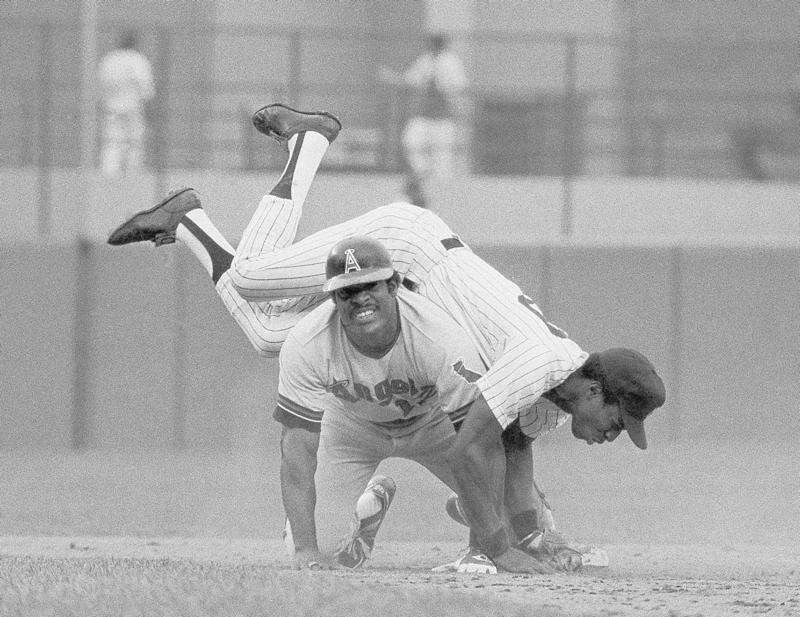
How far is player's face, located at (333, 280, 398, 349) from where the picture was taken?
575 cm

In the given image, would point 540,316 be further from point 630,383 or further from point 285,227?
point 285,227

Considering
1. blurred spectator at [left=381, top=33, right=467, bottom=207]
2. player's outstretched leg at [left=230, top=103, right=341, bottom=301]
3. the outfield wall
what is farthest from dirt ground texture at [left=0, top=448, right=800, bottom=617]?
blurred spectator at [left=381, top=33, right=467, bottom=207]

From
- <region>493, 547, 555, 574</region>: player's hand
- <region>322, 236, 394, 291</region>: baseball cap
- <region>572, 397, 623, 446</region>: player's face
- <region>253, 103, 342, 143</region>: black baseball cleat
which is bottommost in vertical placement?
<region>493, 547, 555, 574</region>: player's hand

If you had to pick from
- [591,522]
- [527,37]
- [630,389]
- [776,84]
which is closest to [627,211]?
[527,37]

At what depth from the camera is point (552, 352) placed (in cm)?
592

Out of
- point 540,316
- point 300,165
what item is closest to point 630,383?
point 540,316

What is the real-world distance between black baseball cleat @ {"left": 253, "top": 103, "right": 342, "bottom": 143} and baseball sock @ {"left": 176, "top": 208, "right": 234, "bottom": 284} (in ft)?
1.74

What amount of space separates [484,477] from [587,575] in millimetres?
867

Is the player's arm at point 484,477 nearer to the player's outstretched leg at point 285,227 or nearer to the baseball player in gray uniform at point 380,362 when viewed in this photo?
the baseball player in gray uniform at point 380,362

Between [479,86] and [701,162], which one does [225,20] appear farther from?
[701,162]

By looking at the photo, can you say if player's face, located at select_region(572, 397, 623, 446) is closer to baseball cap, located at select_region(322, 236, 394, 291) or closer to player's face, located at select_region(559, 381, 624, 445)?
player's face, located at select_region(559, 381, 624, 445)

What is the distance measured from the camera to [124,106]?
555 inches

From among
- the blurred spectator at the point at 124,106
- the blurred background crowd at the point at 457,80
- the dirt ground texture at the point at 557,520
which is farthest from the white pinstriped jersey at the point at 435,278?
the blurred spectator at the point at 124,106

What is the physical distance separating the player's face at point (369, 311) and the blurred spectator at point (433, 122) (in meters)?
7.79
